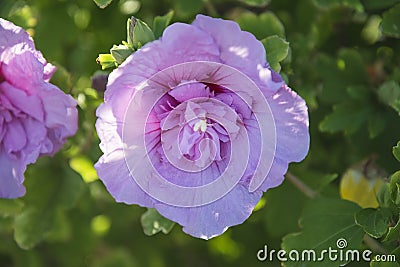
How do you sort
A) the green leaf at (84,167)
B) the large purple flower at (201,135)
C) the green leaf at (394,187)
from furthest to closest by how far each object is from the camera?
the green leaf at (84,167) → the green leaf at (394,187) → the large purple flower at (201,135)

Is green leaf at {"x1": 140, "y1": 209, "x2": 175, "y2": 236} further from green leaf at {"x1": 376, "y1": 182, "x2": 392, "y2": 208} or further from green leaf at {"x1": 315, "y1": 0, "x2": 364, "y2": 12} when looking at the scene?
green leaf at {"x1": 315, "y1": 0, "x2": 364, "y2": 12}

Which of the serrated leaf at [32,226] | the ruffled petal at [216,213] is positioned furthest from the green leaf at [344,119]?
the serrated leaf at [32,226]

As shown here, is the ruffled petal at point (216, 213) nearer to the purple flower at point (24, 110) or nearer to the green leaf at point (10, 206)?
the purple flower at point (24, 110)

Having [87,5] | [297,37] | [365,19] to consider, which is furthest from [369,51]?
[87,5]

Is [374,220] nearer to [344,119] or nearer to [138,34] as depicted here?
[344,119]

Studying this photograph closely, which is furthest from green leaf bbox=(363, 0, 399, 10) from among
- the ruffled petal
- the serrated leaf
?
the serrated leaf

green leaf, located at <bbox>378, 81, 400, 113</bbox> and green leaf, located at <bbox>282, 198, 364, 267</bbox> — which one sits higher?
green leaf, located at <bbox>378, 81, 400, 113</bbox>

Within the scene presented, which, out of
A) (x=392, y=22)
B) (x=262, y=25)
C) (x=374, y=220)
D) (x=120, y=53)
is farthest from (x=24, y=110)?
(x=392, y=22)

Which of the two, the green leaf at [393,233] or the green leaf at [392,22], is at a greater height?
the green leaf at [392,22]
